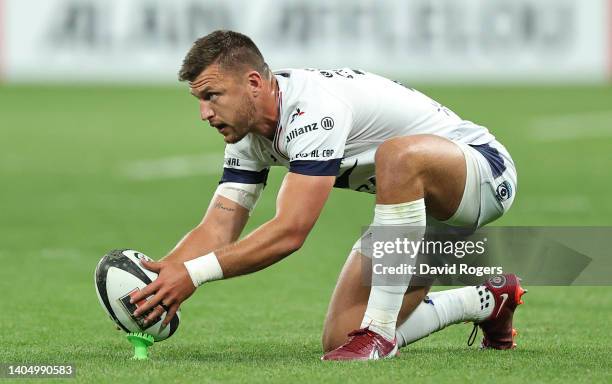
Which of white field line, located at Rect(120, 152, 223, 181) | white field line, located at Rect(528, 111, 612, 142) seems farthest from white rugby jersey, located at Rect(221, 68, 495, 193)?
white field line, located at Rect(528, 111, 612, 142)

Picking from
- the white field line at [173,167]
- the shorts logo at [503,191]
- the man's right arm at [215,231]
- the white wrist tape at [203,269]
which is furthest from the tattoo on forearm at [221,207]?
the white field line at [173,167]

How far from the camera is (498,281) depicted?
7.28 meters

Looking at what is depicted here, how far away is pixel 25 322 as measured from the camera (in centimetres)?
788

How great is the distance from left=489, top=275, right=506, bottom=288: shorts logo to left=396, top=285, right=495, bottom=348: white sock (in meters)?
0.05

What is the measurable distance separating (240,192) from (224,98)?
35.1 inches

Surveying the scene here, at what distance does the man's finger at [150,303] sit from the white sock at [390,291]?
1025 millimetres

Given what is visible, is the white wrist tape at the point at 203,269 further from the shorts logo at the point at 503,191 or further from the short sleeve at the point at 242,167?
the shorts logo at the point at 503,191

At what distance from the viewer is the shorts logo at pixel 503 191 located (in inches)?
280

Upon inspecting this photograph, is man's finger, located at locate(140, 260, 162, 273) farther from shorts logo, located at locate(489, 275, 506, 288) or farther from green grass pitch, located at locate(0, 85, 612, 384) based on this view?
shorts logo, located at locate(489, 275, 506, 288)

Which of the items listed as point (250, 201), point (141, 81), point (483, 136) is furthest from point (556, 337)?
point (141, 81)

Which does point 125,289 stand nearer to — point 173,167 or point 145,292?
point 145,292

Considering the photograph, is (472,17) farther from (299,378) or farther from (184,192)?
(299,378)

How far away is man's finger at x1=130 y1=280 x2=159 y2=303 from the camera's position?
245 inches

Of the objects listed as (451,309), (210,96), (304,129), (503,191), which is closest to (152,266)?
(210,96)
